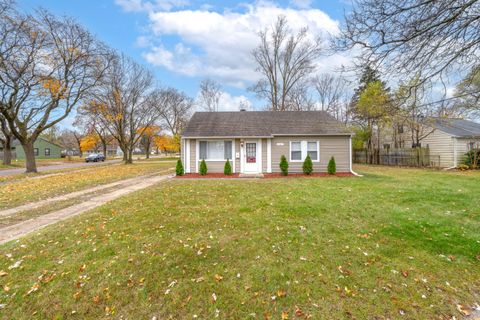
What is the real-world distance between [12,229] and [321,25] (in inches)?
323

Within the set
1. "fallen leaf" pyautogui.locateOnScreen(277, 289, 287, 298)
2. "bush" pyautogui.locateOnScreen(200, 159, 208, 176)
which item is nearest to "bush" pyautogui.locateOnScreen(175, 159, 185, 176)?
"bush" pyautogui.locateOnScreen(200, 159, 208, 176)

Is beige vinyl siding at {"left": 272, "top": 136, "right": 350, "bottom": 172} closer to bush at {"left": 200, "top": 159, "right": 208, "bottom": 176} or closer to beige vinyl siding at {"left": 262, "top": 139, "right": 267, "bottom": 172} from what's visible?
beige vinyl siding at {"left": 262, "top": 139, "right": 267, "bottom": 172}

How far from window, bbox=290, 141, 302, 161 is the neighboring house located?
5502 centimetres

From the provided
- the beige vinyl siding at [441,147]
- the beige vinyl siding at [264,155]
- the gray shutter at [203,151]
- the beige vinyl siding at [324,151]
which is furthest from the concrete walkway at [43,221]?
the beige vinyl siding at [441,147]

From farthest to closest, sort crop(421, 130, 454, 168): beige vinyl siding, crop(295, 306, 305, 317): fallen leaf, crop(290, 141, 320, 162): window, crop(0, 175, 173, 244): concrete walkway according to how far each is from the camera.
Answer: crop(421, 130, 454, 168): beige vinyl siding
crop(290, 141, 320, 162): window
crop(0, 175, 173, 244): concrete walkway
crop(295, 306, 305, 317): fallen leaf

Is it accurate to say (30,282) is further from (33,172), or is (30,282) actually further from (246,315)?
(33,172)

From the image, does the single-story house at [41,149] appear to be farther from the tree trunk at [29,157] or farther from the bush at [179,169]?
the bush at [179,169]

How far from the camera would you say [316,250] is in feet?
12.2

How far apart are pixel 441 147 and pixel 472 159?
2.55 m

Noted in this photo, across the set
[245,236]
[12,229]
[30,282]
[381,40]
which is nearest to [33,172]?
[12,229]

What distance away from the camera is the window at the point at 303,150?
13.8 meters

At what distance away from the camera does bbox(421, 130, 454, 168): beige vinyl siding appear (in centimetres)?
1759

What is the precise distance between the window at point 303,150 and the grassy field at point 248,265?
26.6ft

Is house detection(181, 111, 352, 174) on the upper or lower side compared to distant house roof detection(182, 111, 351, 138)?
lower
